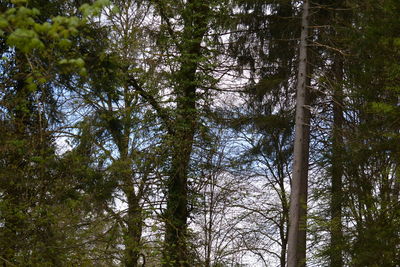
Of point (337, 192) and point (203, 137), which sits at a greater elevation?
point (203, 137)

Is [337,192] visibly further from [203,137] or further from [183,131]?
[183,131]

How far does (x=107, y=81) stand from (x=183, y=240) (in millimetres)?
3335

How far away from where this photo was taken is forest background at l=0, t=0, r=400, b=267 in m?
8.00

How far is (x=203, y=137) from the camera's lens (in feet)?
37.2

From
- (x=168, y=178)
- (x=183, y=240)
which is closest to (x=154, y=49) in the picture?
(x=168, y=178)

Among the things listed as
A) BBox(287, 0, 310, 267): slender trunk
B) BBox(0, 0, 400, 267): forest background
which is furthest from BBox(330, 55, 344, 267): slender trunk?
BBox(287, 0, 310, 267): slender trunk

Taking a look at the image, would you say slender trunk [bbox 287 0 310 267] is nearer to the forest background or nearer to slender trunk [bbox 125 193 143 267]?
the forest background

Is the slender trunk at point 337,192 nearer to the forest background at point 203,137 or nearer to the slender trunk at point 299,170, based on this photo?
the forest background at point 203,137

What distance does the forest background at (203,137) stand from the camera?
800 cm

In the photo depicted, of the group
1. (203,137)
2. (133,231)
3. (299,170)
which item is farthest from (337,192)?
(133,231)

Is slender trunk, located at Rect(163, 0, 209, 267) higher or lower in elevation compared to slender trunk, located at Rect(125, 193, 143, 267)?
higher

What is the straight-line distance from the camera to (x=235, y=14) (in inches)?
481

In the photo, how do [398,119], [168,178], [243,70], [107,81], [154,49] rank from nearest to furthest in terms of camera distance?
1. [398,119]
2. [107,81]
3. [168,178]
4. [154,49]
5. [243,70]

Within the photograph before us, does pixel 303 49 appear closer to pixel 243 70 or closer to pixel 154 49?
pixel 243 70
